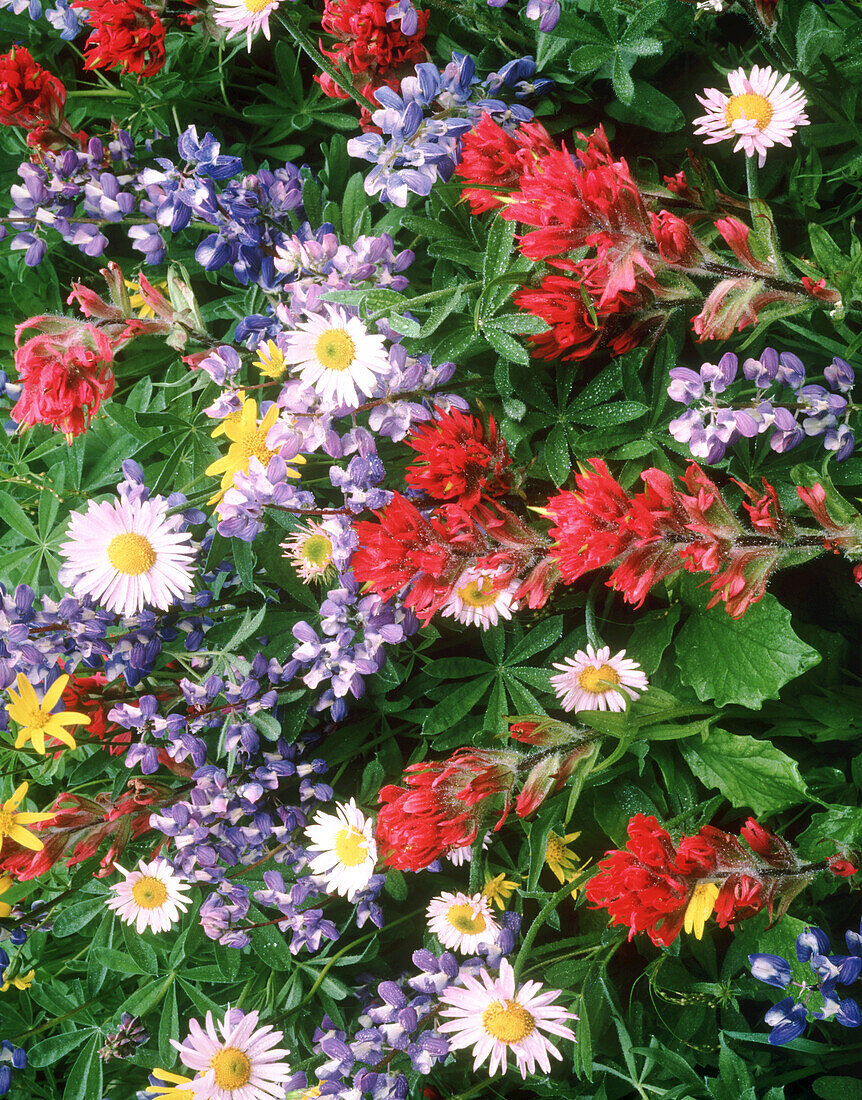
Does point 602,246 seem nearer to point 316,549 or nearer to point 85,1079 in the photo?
point 316,549

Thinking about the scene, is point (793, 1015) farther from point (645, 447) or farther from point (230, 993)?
point (230, 993)

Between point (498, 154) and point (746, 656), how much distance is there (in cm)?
64

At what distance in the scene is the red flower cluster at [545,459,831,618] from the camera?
0.82m

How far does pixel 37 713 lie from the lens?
1115 mm

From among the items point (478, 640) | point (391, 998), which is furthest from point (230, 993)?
point (478, 640)

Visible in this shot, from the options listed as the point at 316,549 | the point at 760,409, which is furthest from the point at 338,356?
the point at 760,409

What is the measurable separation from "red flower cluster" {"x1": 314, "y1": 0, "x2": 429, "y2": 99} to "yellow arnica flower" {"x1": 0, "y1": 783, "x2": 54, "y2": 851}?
39.0 inches

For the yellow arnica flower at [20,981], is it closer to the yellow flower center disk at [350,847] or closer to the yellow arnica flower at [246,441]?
the yellow flower center disk at [350,847]

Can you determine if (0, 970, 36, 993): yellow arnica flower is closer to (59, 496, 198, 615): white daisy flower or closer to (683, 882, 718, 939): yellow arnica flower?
(59, 496, 198, 615): white daisy flower

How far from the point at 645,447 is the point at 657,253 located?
245 mm

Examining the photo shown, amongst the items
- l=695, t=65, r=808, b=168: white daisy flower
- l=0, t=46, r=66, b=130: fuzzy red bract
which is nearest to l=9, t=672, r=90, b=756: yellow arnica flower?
l=0, t=46, r=66, b=130: fuzzy red bract

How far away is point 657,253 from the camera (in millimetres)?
869

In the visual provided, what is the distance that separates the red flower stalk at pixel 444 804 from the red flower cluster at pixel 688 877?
145mm

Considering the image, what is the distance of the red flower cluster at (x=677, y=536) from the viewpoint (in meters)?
0.82
